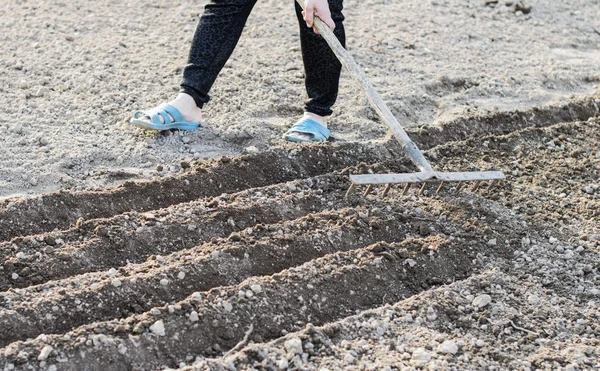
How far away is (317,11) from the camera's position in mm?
4297

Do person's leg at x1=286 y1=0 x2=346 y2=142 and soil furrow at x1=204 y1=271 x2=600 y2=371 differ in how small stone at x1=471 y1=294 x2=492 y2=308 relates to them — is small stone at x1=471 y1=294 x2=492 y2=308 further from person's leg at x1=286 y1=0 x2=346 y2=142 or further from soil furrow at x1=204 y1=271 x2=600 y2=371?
person's leg at x1=286 y1=0 x2=346 y2=142

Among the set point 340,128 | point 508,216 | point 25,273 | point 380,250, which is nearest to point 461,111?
point 340,128

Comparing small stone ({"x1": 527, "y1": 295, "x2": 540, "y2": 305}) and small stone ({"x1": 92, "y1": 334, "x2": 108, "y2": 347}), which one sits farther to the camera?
small stone ({"x1": 527, "y1": 295, "x2": 540, "y2": 305})

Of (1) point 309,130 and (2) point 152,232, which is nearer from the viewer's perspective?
(2) point 152,232

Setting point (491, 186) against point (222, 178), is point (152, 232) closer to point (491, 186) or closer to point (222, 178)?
point (222, 178)

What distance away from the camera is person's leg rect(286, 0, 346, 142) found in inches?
178

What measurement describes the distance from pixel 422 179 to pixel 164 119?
4.59ft

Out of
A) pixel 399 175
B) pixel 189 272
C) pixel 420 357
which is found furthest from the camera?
pixel 399 175

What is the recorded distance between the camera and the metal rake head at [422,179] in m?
3.86

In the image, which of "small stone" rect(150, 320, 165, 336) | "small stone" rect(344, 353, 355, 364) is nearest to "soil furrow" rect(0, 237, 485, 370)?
"small stone" rect(150, 320, 165, 336)

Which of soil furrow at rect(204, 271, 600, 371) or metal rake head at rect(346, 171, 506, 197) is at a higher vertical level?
metal rake head at rect(346, 171, 506, 197)

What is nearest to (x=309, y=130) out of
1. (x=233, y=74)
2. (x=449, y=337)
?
(x=233, y=74)

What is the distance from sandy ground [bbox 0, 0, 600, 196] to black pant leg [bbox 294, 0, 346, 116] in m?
0.25

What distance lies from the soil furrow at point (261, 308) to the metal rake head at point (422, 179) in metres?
0.30
